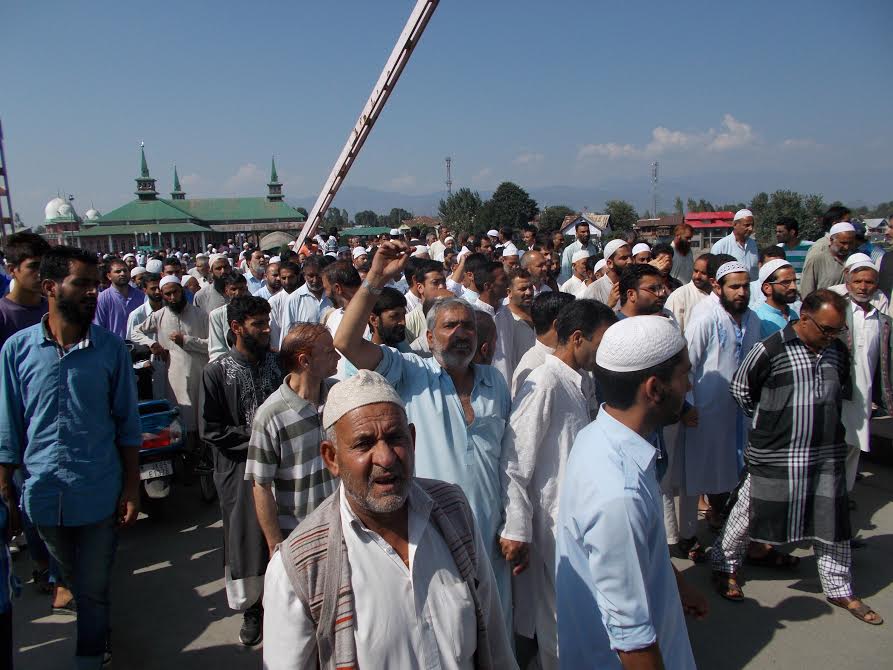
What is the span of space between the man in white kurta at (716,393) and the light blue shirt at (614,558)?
2.59 metres

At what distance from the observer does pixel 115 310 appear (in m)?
7.14

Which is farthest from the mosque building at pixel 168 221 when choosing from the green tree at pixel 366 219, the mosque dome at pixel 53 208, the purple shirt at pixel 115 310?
the purple shirt at pixel 115 310

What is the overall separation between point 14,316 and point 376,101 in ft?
28.4

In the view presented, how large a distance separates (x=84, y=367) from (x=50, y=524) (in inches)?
30.1

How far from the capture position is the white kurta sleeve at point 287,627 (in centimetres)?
150

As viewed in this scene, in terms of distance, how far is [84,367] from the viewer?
3.00 m

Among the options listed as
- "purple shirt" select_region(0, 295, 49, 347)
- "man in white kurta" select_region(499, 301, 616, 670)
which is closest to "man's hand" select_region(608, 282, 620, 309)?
"man in white kurta" select_region(499, 301, 616, 670)

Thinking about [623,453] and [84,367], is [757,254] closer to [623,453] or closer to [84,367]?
[623,453]

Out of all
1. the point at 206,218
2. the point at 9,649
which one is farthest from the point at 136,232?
the point at 9,649

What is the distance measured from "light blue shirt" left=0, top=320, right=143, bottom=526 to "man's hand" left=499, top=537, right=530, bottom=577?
1979 mm

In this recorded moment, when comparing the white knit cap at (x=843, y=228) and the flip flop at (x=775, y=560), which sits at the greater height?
the white knit cap at (x=843, y=228)

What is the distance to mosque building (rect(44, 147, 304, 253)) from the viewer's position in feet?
219

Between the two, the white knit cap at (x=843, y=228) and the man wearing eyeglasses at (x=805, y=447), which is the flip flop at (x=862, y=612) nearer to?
the man wearing eyeglasses at (x=805, y=447)

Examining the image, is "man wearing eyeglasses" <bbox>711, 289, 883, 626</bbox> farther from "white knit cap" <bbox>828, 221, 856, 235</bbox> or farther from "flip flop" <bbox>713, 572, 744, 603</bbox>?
"white knit cap" <bbox>828, 221, 856, 235</bbox>
